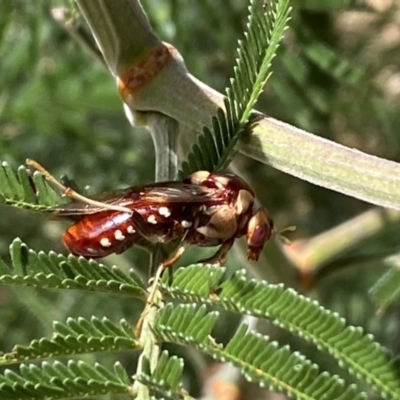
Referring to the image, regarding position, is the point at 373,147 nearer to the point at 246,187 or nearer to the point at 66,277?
the point at 246,187

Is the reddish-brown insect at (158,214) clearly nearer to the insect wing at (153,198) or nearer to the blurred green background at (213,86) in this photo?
the insect wing at (153,198)

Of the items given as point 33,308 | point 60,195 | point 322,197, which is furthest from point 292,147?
point 322,197

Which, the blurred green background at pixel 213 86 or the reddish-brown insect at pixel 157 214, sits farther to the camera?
the blurred green background at pixel 213 86

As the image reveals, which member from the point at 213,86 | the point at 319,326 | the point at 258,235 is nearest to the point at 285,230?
the point at 258,235

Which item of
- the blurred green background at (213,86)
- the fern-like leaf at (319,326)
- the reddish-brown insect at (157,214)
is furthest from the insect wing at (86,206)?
the blurred green background at (213,86)

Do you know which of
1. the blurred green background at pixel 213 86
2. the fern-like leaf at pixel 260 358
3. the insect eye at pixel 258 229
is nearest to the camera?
the fern-like leaf at pixel 260 358

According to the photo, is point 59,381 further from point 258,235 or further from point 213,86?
point 213,86

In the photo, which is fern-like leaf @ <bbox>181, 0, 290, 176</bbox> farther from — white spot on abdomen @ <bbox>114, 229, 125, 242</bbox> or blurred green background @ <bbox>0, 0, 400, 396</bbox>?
blurred green background @ <bbox>0, 0, 400, 396</bbox>
